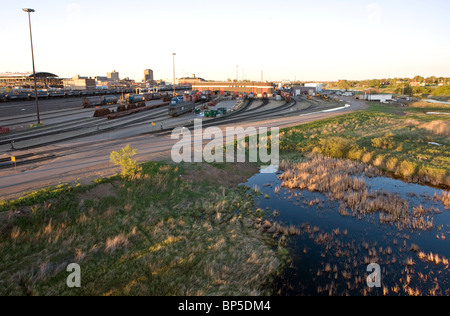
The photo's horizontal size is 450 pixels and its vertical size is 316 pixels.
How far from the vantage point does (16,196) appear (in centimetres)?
1620

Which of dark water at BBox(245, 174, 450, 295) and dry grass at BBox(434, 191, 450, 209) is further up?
dry grass at BBox(434, 191, 450, 209)

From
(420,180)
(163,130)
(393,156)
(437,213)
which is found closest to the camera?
(437,213)

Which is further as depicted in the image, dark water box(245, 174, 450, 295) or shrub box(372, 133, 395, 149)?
shrub box(372, 133, 395, 149)

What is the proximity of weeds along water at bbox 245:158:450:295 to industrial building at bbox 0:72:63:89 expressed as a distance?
16614 centimetres

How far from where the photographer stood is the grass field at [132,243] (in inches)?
435

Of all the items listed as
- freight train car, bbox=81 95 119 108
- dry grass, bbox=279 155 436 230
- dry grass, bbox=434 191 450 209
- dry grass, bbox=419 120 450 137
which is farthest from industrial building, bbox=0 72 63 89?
dry grass, bbox=434 191 450 209

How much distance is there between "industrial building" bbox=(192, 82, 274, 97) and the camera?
112381mm

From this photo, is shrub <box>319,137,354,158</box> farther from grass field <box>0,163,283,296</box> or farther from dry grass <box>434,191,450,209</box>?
grass field <box>0,163,283,296</box>

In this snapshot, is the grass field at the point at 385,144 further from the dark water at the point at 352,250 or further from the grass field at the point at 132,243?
the grass field at the point at 132,243

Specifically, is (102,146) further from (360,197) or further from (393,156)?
(393,156)

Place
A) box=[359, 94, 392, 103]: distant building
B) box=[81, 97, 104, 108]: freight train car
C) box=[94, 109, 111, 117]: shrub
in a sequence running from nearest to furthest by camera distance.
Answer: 1. box=[94, 109, 111, 117]: shrub
2. box=[81, 97, 104, 108]: freight train car
3. box=[359, 94, 392, 103]: distant building

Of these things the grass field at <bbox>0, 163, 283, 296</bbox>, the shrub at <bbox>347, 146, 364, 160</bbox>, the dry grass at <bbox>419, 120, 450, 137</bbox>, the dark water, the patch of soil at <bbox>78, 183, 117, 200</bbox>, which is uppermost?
the dry grass at <bbox>419, 120, 450, 137</bbox>
